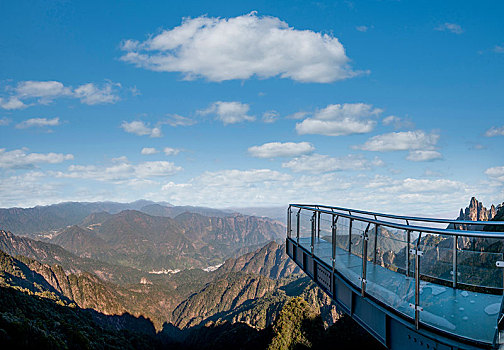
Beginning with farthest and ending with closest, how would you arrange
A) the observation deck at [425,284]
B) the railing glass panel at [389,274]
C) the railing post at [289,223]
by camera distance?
1. the railing post at [289,223]
2. the railing glass panel at [389,274]
3. the observation deck at [425,284]

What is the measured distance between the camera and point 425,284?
572 centimetres

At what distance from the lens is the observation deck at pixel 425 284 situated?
4918 millimetres

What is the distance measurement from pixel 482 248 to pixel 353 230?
2714mm

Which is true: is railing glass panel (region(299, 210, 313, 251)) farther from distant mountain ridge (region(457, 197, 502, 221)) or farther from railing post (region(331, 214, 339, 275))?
distant mountain ridge (region(457, 197, 502, 221))

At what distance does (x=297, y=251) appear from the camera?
12.6 meters

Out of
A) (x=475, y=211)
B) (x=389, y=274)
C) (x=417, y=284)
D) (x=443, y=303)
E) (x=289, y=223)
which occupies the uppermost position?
(x=289, y=223)

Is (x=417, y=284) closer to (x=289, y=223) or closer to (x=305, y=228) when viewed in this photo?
(x=305, y=228)

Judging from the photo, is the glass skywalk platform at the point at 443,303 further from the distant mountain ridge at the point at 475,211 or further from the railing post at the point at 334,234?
the distant mountain ridge at the point at 475,211

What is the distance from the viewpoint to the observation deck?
4918mm

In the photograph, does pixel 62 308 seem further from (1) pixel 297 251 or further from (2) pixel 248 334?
(1) pixel 297 251

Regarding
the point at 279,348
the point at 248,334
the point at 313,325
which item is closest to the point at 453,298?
the point at 279,348

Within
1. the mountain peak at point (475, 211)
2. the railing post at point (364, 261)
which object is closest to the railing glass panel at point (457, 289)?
the railing post at point (364, 261)

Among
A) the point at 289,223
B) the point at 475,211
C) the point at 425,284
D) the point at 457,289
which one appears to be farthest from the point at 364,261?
the point at 475,211

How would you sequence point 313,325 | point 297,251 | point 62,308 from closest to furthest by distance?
point 297,251, point 313,325, point 62,308
